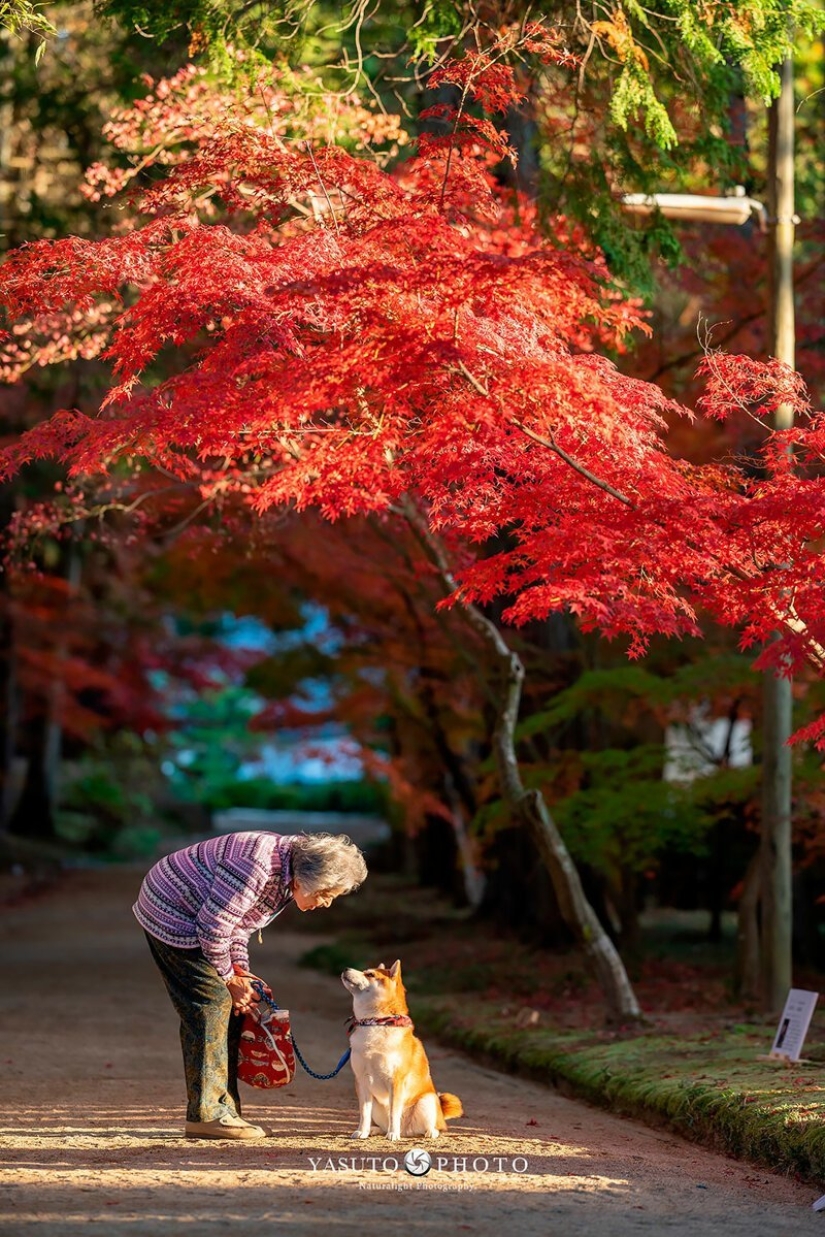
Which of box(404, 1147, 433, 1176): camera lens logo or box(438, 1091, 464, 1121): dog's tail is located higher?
box(404, 1147, 433, 1176): camera lens logo

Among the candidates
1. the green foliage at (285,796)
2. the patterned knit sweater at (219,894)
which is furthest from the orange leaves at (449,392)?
the green foliage at (285,796)

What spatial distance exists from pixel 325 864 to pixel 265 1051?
3.29ft

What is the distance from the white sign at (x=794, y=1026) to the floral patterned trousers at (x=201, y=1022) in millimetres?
3504

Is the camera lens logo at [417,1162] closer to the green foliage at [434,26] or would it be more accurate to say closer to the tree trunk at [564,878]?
the tree trunk at [564,878]

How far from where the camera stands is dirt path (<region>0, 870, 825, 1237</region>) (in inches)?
213

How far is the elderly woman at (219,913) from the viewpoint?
6.38m

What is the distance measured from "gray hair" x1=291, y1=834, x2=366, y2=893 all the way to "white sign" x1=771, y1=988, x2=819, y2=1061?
131 inches

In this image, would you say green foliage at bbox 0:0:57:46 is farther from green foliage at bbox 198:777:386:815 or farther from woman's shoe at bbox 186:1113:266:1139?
green foliage at bbox 198:777:386:815

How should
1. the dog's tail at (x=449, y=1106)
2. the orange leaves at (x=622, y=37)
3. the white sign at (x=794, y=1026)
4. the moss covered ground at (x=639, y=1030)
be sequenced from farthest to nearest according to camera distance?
the orange leaves at (x=622, y=37) → the white sign at (x=794, y=1026) → the moss covered ground at (x=639, y=1030) → the dog's tail at (x=449, y=1106)

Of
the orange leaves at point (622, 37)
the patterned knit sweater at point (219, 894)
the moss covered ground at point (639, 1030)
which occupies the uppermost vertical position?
the orange leaves at point (622, 37)

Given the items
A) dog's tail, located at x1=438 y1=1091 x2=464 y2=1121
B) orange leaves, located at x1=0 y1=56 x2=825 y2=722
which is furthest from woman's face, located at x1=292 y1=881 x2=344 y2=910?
orange leaves, located at x1=0 y1=56 x2=825 y2=722

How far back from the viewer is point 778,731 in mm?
10055

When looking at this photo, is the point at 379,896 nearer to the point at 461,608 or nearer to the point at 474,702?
the point at 474,702

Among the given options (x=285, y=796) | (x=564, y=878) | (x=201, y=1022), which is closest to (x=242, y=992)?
(x=201, y=1022)
